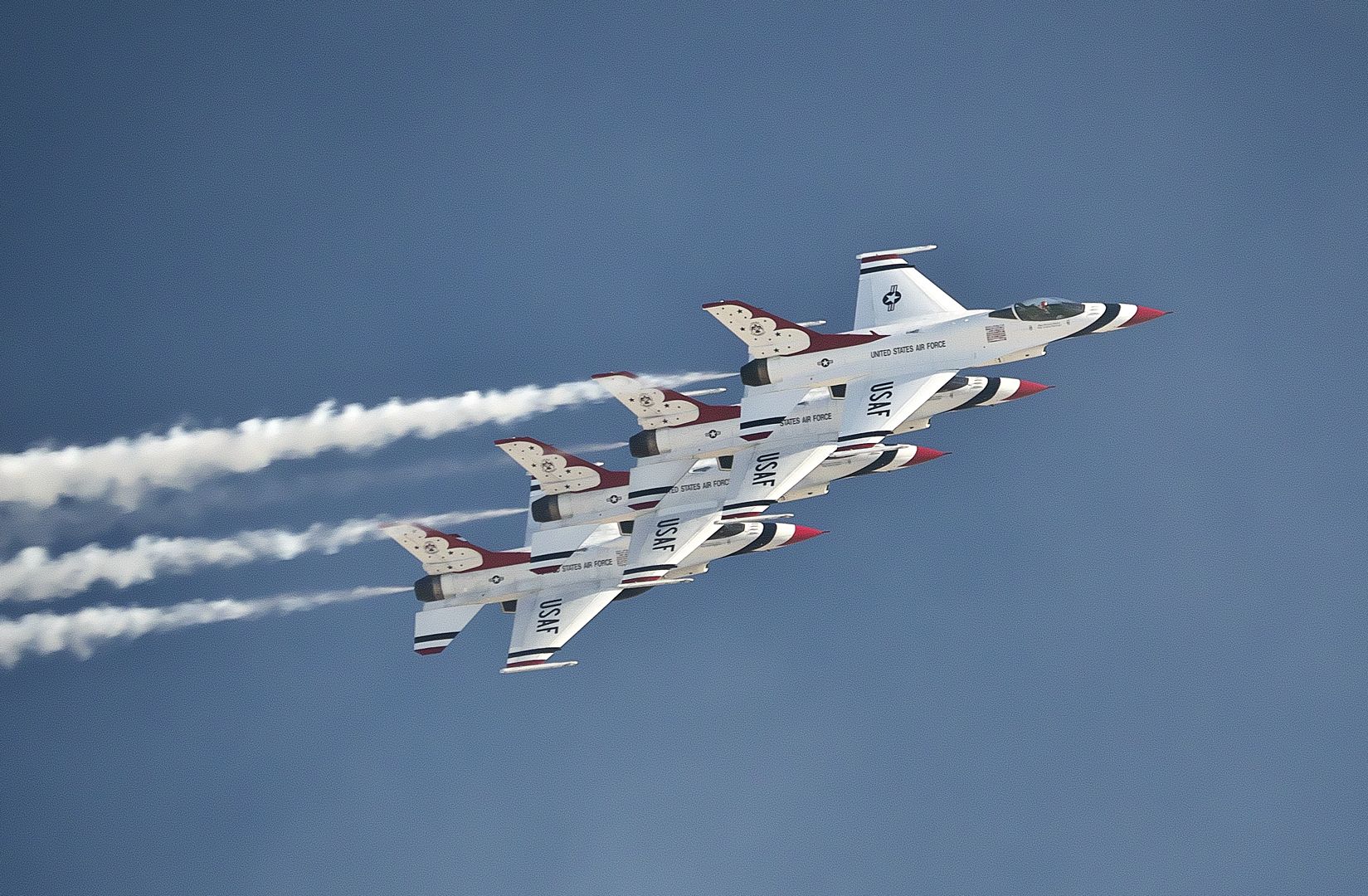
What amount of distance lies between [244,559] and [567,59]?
44208 millimetres

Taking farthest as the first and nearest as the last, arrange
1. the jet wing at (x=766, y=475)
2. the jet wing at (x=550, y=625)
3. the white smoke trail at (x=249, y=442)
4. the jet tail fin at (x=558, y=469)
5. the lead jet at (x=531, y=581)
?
the white smoke trail at (x=249, y=442)
the jet tail fin at (x=558, y=469)
the lead jet at (x=531, y=581)
the jet wing at (x=550, y=625)
the jet wing at (x=766, y=475)

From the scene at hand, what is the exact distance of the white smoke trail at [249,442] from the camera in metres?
48.2

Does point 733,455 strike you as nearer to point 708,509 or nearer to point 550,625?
point 708,509

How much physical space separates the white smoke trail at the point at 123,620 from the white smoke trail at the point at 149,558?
33.2 inches

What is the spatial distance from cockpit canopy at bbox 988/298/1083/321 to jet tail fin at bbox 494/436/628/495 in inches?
447

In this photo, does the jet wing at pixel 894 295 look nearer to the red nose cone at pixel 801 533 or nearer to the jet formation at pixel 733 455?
the jet formation at pixel 733 455

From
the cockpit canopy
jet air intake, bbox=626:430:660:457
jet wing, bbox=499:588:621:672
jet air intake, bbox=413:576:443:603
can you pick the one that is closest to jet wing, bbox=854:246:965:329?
the cockpit canopy

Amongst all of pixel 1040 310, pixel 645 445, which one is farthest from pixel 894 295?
pixel 645 445

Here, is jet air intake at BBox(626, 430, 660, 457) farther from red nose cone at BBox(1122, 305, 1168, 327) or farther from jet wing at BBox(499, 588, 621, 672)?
red nose cone at BBox(1122, 305, 1168, 327)

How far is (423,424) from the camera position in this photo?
49.2 metres

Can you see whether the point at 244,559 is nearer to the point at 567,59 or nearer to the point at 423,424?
the point at 423,424

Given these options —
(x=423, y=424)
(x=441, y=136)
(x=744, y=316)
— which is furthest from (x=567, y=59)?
(x=744, y=316)

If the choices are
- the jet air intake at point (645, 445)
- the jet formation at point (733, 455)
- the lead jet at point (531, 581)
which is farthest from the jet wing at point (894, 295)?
the jet air intake at point (645, 445)

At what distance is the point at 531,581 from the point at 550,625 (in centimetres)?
146
